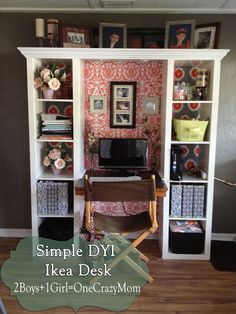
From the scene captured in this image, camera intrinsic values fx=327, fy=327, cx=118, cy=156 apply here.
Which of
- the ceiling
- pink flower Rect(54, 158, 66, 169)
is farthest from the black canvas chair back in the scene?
the ceiling

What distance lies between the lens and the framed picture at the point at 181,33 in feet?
9.78

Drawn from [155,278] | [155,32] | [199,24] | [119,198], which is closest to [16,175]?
[119,198]

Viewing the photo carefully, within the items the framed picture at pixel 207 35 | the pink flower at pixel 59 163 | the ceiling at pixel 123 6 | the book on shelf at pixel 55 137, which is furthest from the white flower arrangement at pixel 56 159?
the framed picture at pixel 207 35

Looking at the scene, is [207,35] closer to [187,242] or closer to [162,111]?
[162,111]

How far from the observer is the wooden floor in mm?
2373

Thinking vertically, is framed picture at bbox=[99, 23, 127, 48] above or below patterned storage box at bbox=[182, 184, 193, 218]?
above

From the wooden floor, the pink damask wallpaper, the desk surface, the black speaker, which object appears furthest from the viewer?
the pink damask wallpaper

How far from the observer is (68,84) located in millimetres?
3229

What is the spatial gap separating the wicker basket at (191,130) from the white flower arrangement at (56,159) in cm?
111

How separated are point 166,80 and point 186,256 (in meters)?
1.65

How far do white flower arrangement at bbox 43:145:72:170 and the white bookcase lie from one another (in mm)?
86

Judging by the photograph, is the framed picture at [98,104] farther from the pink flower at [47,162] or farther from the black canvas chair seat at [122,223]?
the black canvas chair seat at [122,223]

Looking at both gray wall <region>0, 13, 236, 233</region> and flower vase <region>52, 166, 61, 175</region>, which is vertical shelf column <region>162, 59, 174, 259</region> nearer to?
gray wall <region>0, 13, 236, 233</region>

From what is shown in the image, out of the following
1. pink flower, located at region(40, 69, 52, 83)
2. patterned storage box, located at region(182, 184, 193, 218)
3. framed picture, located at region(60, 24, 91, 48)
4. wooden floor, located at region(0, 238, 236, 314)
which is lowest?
wooden floor, located at region(0, 238, 236, 314)
